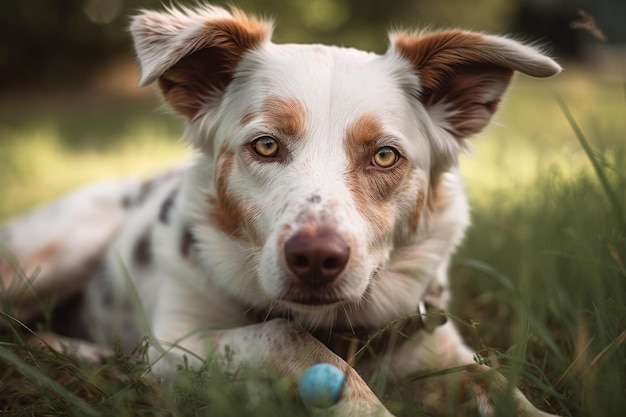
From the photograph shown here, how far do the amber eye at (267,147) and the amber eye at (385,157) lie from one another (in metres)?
0.42

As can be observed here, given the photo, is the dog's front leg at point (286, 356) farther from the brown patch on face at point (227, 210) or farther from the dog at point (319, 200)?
the brown patch on face at point (227, 210)

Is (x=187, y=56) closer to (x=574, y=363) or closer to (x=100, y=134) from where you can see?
(x=574, y=363)

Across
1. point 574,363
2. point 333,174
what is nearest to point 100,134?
point 333,174

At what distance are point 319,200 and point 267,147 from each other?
1.53 feet

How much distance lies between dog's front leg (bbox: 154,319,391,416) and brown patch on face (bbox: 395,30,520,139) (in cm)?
135

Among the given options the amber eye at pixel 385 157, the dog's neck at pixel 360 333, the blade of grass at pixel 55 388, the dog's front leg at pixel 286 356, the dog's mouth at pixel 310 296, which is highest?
the amber eye at pixel 385 157

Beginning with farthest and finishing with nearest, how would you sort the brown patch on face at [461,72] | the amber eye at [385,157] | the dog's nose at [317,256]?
the brown patch on face at [461,72]
the amber eye at [385,157]
the dog's nose at [317,256]

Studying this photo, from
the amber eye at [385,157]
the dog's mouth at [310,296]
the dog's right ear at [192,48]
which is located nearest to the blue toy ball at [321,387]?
the dog's mouth at [310,296]

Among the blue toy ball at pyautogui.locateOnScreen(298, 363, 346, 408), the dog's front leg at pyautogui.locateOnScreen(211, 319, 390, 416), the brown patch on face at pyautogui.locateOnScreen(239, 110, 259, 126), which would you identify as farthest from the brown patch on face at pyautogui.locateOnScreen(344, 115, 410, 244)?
the blue toy ball at pyautogui.locateOnScreen(298, 363, 346, 408)

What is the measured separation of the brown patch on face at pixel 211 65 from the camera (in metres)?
2.98

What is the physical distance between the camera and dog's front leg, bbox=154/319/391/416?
2.19m

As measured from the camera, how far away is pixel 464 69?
3027mm

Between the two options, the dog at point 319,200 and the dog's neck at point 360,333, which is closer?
the dog at point 319,200

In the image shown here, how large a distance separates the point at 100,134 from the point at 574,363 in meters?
9.84
